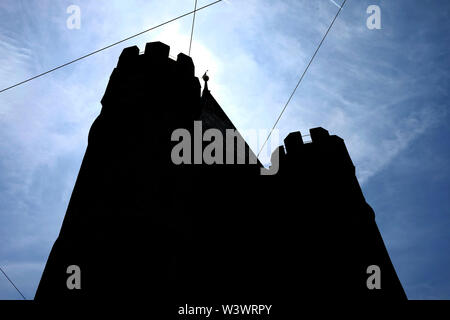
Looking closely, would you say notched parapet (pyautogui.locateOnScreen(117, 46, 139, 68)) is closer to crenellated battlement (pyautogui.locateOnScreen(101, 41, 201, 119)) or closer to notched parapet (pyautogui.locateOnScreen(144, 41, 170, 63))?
crenellated battlement (pyautogui.locateOnScreen(101, 41, 201, 119))

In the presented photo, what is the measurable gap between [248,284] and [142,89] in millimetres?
9435

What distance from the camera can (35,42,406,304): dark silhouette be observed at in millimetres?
7434

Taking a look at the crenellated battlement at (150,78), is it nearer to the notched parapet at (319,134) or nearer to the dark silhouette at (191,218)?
the dark silhouette at (191,218)

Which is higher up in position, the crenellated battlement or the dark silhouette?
the crenellated battlement

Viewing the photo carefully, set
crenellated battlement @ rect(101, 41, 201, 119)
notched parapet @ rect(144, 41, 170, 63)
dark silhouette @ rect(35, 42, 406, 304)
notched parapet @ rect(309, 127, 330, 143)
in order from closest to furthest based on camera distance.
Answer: dark silhouette @ rect(35, 42, 406, 304), crenellated battlement @ rect(101, 41, 201, 119), notched parapet @ rect(144, 41, 170, 63), notched parapet @ rect(309, 127, 330, 143)

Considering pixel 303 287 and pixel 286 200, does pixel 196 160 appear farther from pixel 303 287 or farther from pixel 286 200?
pixel 303 287

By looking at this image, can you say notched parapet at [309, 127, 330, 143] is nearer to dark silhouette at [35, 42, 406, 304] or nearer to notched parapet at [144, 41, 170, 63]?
dark silhouette at [35, 42, 406, 304]

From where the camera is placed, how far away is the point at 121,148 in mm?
9812

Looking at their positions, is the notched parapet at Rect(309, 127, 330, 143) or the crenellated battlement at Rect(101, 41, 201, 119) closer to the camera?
the crenellated battlement at Rect(101, 41, 201, 119)

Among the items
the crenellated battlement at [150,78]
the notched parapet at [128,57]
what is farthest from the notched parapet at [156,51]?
the notched parapet at [128,57]

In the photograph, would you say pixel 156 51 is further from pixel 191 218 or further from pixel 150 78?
pixel 191 218

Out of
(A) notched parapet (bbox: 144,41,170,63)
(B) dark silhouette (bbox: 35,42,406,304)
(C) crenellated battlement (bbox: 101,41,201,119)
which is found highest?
(A) notched parapet (bbox: 144,41,170,63)

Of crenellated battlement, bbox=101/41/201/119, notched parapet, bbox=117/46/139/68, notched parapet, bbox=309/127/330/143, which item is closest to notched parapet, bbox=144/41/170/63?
crenellated battlement, bbox=101/41/201/119

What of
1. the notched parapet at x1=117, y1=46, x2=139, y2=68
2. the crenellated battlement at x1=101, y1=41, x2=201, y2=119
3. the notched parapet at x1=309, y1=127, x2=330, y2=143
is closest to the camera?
the crenellated battlement at x1=101, y1=41, x2=201, y2=119
